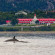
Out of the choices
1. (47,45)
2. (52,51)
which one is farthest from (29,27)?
(52,51)

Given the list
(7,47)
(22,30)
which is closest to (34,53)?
(7,47)

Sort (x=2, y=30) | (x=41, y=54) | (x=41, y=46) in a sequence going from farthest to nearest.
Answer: (x=2, y=30) < (x=41, y=46) < (x=41, y=54)

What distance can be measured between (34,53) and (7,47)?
11081mm

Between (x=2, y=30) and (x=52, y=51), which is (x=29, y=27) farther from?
(x=52, y=51)

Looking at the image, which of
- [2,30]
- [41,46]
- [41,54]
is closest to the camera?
[41,54]

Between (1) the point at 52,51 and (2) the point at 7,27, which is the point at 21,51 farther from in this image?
(2) the point at 7,27

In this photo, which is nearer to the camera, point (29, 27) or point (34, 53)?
point (34, 53)

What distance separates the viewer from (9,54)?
94.6 m

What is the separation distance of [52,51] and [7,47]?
35.8 ft

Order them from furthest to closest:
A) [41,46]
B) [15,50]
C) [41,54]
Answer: [41,46] < [15,50] < [41,54]

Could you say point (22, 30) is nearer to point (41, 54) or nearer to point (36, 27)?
point (36, 27)

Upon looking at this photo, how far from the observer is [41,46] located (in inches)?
4222

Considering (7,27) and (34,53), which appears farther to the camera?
(7,27)

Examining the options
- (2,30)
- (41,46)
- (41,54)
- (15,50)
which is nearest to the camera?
(41,54)
